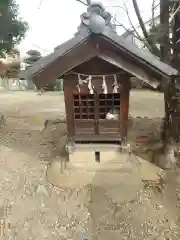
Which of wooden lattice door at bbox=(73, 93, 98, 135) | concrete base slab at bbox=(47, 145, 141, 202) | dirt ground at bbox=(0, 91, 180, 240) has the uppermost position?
wooden lattice door at bbox=(73, 93, 98, 135)

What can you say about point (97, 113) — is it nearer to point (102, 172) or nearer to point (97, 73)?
point (97, 73)

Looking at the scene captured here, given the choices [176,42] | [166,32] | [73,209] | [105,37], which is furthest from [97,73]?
[73,209]

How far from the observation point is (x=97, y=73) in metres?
4.21

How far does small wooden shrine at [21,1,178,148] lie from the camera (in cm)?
370

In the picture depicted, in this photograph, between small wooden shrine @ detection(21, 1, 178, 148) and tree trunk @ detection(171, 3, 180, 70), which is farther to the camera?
tree trunk @ detection(171, 3, 180, 70)

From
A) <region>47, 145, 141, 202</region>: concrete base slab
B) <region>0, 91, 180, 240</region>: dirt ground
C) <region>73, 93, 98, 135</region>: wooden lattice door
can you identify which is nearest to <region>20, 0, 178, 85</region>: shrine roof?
<region>73, 93, 98, 135</region>: wooden lattice door

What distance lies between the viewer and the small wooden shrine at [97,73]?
3699 millimetres

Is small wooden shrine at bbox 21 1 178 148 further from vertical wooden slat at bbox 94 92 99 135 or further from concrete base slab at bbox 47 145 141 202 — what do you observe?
concrete base slab at bbox 47 145 141 202

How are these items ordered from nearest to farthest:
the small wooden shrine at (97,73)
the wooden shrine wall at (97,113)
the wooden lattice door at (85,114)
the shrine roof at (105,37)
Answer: the shrine roof at (105,37), the small wooden shrine at (97,73), the wooden shrine wall at (97,113), the wooden lattice door at (85,114)

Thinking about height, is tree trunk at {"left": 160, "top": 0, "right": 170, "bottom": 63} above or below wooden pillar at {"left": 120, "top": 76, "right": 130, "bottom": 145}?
above

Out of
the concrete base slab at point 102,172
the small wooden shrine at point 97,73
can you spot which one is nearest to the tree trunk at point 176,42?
the small wooden shrine at point 97,73

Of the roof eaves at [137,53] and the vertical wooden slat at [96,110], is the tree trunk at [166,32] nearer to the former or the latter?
the roof eaves at [137,53]

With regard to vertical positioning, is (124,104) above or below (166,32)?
below

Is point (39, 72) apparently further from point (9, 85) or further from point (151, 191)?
point (9, 85)
